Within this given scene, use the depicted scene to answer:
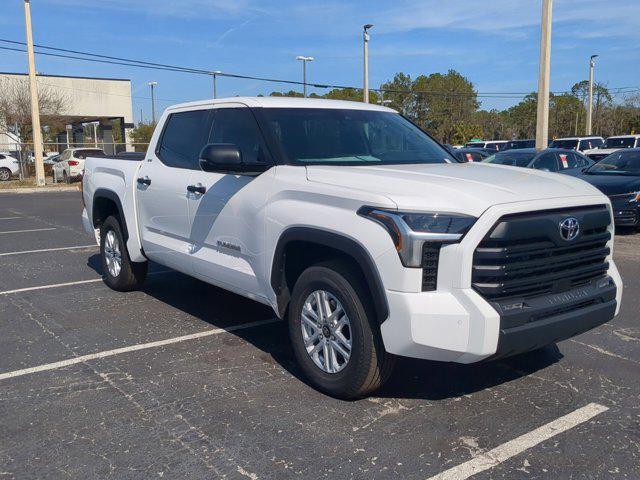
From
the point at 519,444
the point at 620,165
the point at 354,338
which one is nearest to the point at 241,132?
the point at 354,338

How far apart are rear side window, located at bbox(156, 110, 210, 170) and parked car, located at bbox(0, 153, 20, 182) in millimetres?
27121

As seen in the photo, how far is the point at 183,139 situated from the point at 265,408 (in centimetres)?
285

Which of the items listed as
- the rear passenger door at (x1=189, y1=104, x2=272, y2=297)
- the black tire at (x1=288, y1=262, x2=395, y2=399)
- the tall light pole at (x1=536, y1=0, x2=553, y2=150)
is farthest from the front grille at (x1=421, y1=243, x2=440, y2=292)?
the tall light pole at (x1=536, y1=0, x2=553, y2=150)

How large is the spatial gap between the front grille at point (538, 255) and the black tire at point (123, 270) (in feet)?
14.2

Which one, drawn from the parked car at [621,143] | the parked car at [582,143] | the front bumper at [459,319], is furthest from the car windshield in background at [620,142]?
the front bumper at [459,319]

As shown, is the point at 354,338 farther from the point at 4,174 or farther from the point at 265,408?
→ the point at 4,174

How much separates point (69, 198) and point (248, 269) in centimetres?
1778

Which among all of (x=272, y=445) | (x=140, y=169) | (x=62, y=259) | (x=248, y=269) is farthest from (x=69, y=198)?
(x=272, y=445)

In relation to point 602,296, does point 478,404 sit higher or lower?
lower

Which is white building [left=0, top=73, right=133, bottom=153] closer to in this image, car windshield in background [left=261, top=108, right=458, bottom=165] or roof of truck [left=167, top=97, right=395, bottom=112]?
roof of truck [left=167, top=97, right=395, bottom=112]

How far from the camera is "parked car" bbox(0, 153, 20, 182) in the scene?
97.9 ft

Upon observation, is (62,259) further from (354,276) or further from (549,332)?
(549,332)

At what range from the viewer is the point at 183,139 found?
19.2 ft

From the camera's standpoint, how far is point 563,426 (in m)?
3.70
